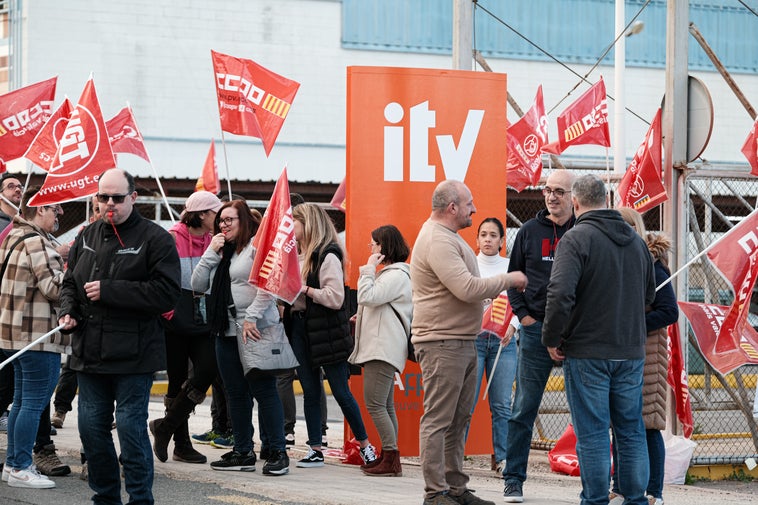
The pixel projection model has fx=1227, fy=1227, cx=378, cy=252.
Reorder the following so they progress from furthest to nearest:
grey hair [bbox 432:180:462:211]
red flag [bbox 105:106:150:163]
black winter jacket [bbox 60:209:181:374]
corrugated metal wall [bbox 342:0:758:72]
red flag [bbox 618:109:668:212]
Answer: corrugated metal wall [bbox 342:0:758:72] < red flag [bbox 105:106:150:163] < red flag [bbox 618:109:668:212] < grey hair [bbox 432:180:462:211] < black winter jacket [bbox 60:209:181:374]

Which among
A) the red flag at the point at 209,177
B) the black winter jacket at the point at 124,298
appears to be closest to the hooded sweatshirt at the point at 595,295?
the black winter jacket at the point at 124,298

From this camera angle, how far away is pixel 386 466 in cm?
879

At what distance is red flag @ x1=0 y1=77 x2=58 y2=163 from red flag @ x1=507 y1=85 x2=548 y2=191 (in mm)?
4798

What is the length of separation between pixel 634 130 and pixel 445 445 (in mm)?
31551

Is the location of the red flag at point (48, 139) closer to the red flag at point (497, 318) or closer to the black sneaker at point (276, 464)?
the black sneaker at point (276, 464)

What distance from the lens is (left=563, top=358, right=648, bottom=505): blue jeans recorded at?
6.57 m

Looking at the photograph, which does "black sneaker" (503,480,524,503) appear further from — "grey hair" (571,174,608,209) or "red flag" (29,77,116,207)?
"red flag" (29,77,116,207)

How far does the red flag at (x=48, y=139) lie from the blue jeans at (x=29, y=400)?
3.88 meters

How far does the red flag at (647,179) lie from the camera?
964 cm

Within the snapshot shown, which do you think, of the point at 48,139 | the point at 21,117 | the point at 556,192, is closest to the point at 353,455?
the point at 556,192

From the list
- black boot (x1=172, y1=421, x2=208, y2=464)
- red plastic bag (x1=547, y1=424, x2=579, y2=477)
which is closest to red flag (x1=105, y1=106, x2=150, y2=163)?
black boot (x1=172, y1=421, x2=208, y2=464)

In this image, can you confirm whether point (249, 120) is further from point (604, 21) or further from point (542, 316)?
point (604, 21)

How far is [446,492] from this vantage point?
716 centimetres

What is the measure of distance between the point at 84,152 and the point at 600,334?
5.24 metres
